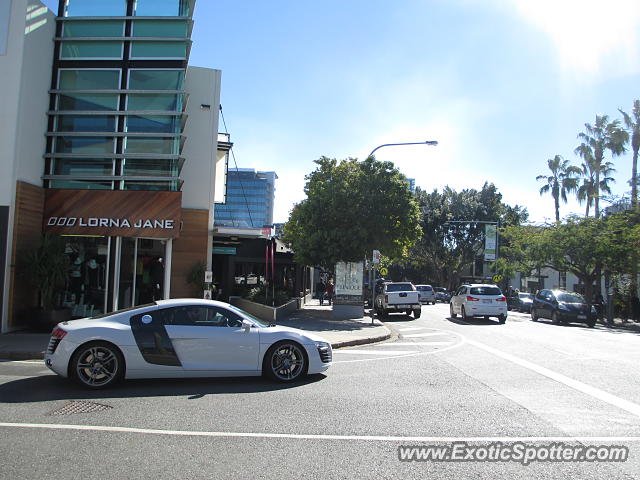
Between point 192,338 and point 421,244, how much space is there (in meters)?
47.9

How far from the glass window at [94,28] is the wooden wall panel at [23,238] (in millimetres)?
4954

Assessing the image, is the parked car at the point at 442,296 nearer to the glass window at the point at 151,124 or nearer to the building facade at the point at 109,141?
the building facade at the point at 109,141

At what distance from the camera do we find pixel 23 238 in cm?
1345

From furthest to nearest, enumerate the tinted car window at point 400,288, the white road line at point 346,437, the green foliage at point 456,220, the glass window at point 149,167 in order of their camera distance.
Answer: the green foliage at point 456,220 → the tinted car window at point 400,288 → the glass window at point 149,167 → the white road line at point 346,437

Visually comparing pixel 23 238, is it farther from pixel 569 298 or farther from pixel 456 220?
pixel 456 220

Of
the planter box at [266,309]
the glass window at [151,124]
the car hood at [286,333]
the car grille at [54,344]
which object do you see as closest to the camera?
the car grille at [54,344]

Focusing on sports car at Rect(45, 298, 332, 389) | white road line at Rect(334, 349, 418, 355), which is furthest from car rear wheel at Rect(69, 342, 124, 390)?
white road line at Rect(334, 349, 418, 355)

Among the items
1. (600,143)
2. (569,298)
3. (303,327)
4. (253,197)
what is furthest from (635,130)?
(253,197)

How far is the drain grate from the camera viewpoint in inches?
233

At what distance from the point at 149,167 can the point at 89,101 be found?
2.76 meters

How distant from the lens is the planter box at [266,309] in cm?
1757

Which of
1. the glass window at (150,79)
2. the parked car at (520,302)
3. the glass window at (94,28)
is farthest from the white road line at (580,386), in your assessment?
the parked car at (520,302)

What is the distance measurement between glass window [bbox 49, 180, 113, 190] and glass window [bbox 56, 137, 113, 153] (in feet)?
3.15

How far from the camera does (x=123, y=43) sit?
50.6 ft
